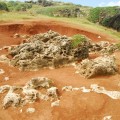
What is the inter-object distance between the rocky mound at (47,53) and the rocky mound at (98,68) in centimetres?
153

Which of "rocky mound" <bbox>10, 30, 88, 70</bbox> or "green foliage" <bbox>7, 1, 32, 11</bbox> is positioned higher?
"rocky mound" <bbox>10, 30, 88, 70</bbox>

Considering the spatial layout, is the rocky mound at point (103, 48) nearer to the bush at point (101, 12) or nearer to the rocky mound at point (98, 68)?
the rocky mound at point (98, 68)

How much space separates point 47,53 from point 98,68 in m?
3.16

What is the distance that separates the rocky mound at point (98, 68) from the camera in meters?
15.3

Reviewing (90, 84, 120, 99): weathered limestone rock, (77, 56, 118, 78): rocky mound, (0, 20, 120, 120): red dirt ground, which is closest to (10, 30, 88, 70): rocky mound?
(0, 20, 120, 120): red dirt ground

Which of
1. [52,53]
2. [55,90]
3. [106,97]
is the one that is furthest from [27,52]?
[106,97]

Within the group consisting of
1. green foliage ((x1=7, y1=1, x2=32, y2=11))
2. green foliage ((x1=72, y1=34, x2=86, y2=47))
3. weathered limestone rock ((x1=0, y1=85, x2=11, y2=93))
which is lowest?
green foliage ((x1=7, y1=1, x2=32, y2=11))

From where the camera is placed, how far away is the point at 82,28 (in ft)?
96.4

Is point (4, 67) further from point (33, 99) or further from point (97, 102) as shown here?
point (97, 102)

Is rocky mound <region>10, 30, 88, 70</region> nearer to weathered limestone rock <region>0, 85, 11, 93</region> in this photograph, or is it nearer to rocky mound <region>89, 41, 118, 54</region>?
rocky mound <region>89, 41, 118, 54</region>

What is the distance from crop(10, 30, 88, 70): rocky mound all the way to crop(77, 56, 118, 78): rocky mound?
1.53m

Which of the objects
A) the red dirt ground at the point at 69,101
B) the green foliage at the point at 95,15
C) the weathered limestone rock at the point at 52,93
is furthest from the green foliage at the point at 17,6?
the weathered limestone rock at the point at 52,93

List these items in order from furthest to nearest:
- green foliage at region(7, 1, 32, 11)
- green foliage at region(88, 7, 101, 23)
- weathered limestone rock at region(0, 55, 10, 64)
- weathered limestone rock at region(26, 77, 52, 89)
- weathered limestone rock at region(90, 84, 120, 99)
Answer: green foliage at region(7, 1, 32, 11) → green foliage at region(88, 7, 101, 23) → weathered limestone rock at region(0, 55, 10, 64) → weathered limestone rock at region(26, 77, 52, 89) → weathered limestone rock at region(90, 84, 120, 99)

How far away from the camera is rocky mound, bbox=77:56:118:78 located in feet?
50.3
